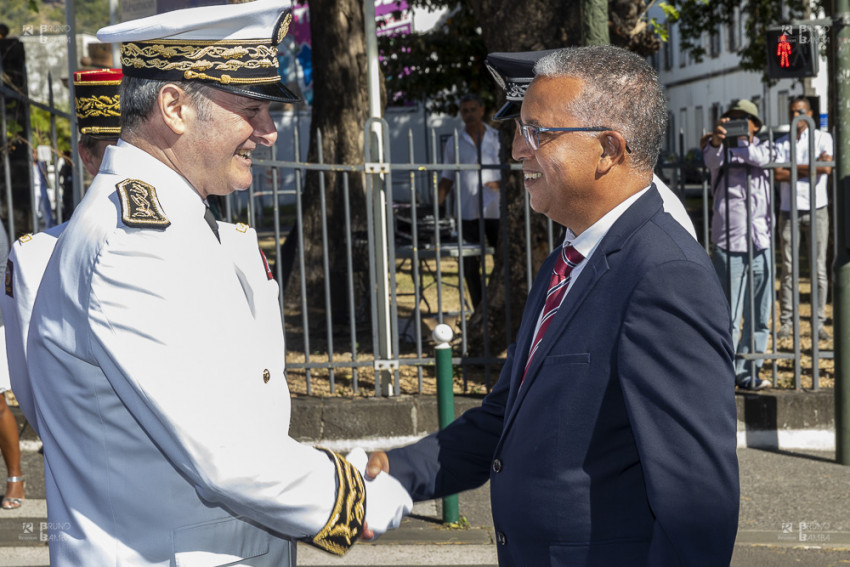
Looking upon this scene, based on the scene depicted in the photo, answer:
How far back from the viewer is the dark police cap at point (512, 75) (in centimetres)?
361

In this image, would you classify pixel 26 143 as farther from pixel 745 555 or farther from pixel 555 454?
pixel 555 454

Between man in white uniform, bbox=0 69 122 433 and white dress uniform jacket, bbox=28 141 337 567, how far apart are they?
1.35 ft

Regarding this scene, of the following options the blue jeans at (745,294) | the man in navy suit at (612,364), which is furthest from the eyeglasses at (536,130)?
the blue jeans at (745,294)

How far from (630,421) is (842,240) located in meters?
4.84

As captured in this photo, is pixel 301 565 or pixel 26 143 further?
pixel 26 143

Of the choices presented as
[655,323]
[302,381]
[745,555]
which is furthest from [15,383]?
[302,381]

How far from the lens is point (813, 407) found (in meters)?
6.96

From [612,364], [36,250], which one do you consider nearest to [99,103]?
[36,250]

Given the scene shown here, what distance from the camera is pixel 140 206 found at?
81.8 inches

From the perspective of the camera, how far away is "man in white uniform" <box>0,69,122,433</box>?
9.59ft

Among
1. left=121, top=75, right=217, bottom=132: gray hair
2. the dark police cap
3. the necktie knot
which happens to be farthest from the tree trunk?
left=121, top=75, right=217, bottom=132: gray hair

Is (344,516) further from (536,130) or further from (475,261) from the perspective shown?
(475,261)

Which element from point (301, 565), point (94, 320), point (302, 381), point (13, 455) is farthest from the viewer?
point (302, 381)

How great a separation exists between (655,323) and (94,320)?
108 cm
